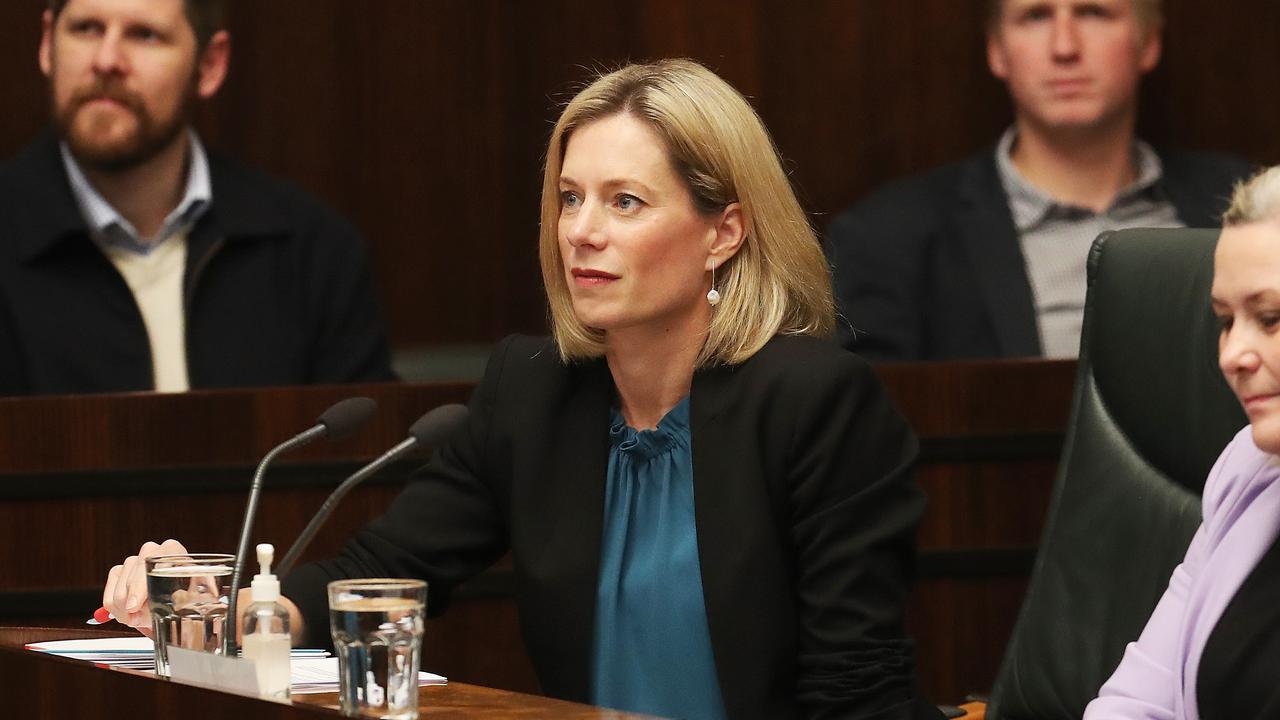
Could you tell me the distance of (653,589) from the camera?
2062 millimetres

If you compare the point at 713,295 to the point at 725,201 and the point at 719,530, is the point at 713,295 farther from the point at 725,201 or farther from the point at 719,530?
the point at 719,530

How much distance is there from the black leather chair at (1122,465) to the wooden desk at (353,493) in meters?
0.89

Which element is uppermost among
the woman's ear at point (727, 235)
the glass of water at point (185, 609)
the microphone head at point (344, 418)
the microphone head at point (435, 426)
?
the woman's ear at point (727, 235)

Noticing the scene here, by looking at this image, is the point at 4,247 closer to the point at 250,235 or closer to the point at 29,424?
the point at 250,235

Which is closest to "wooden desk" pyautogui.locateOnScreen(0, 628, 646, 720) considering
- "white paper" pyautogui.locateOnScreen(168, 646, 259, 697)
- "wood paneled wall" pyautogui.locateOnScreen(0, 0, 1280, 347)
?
"white paper" pyautogui.locateOnScreen(168, 646, 259, 697)

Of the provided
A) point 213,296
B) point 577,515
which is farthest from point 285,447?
point 213,296

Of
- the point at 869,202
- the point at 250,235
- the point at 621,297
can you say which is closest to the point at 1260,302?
the point at 621,297

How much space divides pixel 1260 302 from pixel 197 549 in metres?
1.67

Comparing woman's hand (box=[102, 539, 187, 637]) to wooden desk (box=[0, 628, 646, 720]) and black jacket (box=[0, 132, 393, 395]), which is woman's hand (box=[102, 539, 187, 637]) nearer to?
wooden desk (box=[0, 628, 646, 720])

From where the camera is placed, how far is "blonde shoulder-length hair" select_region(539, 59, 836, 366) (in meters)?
2.11

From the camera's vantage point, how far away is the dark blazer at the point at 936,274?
352 cm

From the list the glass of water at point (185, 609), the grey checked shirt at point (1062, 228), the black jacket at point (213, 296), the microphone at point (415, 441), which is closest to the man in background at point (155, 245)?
the black jacket at point (213, 296)

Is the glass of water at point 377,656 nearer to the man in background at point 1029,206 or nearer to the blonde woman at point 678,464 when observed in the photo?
the blonde woman at point 678,464

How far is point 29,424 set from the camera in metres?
2.75
